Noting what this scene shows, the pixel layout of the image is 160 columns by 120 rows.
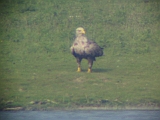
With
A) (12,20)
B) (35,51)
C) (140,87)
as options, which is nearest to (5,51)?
(35,51)

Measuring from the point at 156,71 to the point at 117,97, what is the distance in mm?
2019

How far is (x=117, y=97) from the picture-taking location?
1041cm

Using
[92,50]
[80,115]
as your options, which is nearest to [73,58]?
[92,50]

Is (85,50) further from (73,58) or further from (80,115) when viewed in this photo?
(80,115)

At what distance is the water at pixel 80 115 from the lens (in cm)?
907

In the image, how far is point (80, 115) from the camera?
9359 millimetres

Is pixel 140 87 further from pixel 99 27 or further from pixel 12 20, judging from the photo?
pixel 12 20

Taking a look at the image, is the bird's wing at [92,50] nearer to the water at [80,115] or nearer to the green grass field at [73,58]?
the green grass field at [73,58]

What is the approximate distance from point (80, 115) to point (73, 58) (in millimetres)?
3501

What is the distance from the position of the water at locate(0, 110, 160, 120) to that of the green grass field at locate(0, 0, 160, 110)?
1.10 feet

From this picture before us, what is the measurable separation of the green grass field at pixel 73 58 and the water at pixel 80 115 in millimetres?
336

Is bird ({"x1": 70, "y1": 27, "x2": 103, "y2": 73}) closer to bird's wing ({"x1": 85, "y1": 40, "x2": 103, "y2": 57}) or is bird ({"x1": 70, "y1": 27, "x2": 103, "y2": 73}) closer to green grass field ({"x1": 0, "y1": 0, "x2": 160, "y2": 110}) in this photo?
bird's wing ({"x1": 85, "y1": 40, "x2": 103, "y2": 57})

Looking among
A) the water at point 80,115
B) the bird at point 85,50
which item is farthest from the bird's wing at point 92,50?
the water at point 80,115

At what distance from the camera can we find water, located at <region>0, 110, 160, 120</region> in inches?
357
